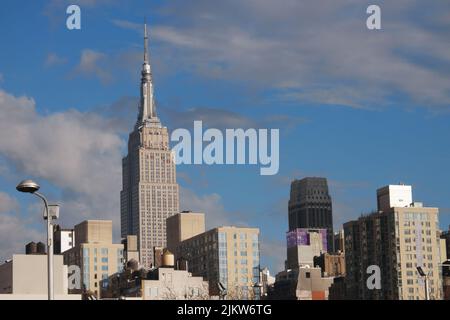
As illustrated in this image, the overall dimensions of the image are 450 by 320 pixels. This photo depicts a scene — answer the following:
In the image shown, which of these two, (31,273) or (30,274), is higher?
(31,273)

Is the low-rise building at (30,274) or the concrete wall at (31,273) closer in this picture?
the low-rise building at (30,274)

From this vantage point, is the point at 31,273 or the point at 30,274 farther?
the point at 31,273

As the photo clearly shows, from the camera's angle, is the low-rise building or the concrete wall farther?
the concrete wall

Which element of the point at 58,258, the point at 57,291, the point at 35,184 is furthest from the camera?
the point at 58,258
